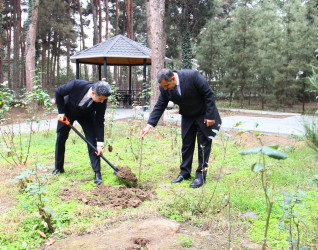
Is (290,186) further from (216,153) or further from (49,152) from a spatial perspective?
(49,152)

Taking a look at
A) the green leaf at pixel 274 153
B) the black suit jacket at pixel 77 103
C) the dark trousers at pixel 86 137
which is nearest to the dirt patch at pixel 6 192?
the dark trousers at pixel 86 137

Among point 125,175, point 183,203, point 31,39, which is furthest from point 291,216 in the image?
point 31,39

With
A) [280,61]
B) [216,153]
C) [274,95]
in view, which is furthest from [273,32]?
[216,153]

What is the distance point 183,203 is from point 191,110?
3.89 ft

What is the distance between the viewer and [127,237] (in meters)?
2.34

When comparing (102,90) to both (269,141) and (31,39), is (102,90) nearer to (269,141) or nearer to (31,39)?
(269,141)

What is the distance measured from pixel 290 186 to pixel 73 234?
8.13ft

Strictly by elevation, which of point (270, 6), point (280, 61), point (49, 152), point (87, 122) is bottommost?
point (49, 152)

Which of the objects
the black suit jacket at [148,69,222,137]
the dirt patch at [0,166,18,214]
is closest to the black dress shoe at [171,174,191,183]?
the black suit jacket at [148,69,222,137]

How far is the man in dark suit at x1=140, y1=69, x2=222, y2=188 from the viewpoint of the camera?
3436 millimetres

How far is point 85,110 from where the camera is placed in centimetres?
365

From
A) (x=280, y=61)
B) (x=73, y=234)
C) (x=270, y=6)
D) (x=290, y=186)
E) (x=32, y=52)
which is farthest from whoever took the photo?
(x=270, y=6)

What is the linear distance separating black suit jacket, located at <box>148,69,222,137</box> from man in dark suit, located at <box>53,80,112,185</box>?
657 mm

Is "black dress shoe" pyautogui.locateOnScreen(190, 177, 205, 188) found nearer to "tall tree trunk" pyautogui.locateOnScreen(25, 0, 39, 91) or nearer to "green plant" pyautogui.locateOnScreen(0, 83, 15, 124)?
"green plant" pyautogui.locateOnScreen(0, 83, 15, 124)
